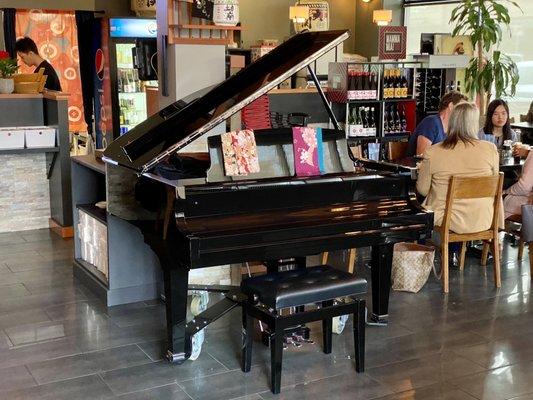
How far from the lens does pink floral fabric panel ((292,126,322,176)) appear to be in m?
4.53

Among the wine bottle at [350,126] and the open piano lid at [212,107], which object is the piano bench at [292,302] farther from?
the wine bottle at [350,126]

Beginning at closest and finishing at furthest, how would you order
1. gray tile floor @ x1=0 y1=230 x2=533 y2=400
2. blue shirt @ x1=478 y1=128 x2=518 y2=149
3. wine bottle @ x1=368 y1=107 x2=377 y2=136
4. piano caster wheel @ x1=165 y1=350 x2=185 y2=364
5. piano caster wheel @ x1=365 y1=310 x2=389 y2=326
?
gray tile floor @ x1=0 y1=230 x2=533 y2=400
piano caster wheel @ x1=165 y1=350 x2=185 y2=364
piano caster wheel @ x1=365 y1=310 x2=389 y2=326
blue shirt @ x1=478 y1=128 x2=518 y2=149
wine bottle @ x1=368 y1=107 x2=377 y2=136

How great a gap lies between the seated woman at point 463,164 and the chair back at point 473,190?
0.08 meters

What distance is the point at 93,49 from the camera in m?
10.7

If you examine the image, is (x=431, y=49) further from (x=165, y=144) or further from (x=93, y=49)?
(x=165, y=144)

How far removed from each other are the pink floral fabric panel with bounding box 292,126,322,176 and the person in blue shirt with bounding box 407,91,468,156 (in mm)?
2308

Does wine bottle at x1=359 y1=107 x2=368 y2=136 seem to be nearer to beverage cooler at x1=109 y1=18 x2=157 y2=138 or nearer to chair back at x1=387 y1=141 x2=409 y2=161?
chair back at x1=387 y1=141 x2=409 y2=161

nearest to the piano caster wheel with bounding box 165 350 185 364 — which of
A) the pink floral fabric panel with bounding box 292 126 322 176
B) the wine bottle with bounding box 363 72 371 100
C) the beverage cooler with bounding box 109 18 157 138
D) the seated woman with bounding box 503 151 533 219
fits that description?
the pink floral fabric panel with bounding box 292 126 322 176

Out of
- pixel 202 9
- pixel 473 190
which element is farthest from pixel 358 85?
pixel 473 190

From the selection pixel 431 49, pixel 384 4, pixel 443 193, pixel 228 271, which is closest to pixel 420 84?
pixel 431 49

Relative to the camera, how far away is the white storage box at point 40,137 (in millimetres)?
7148

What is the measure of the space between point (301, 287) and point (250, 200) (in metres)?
0.54

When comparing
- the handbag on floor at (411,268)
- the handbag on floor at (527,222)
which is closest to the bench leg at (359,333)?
the handbag on floor at (411,268)

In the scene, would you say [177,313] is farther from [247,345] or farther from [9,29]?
[9,29]
